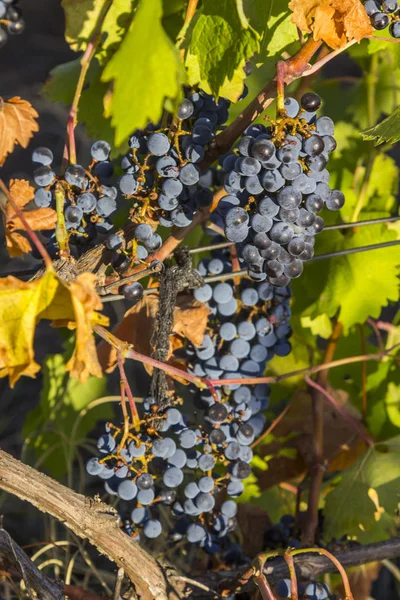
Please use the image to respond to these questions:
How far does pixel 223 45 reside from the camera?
83 centimetres

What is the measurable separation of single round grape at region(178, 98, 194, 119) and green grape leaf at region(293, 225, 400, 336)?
17.5 inches

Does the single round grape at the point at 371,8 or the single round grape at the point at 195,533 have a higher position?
the single round grape at the point at 371,8

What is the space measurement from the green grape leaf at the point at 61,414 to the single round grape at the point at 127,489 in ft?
1.43

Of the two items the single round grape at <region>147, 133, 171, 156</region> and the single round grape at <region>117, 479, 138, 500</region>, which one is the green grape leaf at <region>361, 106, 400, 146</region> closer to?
the single round grape at <region>147, 133, 171, 156</region>

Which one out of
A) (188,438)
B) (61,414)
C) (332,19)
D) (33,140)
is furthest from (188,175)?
(33,140)

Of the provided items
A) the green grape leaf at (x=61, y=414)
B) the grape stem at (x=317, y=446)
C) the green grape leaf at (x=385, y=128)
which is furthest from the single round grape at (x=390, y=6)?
the green grape leaf at (x=61, y=414)

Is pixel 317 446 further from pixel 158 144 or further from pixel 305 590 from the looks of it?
pixel 158 144

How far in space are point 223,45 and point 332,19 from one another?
0.13 meters

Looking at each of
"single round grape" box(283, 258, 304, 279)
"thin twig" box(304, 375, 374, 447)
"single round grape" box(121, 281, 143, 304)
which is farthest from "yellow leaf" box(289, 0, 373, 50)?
"thin twig" box(304, 375, 374, 447)

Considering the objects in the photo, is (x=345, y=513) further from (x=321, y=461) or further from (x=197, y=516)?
(x=197, y=516)

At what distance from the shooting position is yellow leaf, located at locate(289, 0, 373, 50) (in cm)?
75

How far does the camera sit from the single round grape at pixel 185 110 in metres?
0.82

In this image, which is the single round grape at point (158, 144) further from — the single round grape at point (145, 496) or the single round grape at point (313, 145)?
the single round grape at point (145, 496)

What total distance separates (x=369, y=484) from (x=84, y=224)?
61 cm
